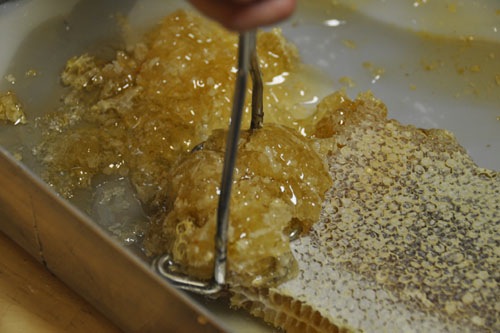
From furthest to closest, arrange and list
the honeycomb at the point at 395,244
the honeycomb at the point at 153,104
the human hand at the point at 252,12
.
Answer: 1. the honeycomb at the point at 153,104
2. the honeycomb at the point at 395,244
3. the human hand at the point at 252,12

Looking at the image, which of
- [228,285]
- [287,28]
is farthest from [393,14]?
[228,285]

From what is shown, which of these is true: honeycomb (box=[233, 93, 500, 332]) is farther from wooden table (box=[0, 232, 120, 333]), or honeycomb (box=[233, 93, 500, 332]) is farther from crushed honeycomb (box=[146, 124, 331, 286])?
wooden table (box=[0, 232, 120, 333])

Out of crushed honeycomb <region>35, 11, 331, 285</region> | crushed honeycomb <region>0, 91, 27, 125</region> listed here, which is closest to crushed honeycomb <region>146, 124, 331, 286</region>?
crushed honeycomb <region>35, 11, 331, 285</region>

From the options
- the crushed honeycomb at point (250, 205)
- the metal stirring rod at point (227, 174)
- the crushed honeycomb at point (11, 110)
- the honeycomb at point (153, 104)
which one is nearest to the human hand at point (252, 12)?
the metal stirring rod at point (227, 174)

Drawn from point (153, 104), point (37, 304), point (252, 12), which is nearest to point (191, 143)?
point (153, 104)

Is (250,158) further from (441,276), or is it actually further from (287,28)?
(287,28)

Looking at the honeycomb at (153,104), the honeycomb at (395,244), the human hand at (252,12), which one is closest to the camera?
the human hand at (252,12)

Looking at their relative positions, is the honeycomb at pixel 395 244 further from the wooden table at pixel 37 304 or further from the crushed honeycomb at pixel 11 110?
the crushed honeycomb at pixel 11 110
